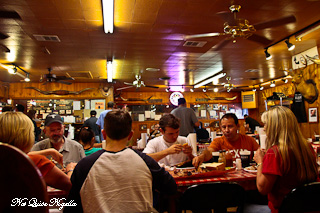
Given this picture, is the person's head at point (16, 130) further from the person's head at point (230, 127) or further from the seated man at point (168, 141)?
the person's head at point (230, 127)

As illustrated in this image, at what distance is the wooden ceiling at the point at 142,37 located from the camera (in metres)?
4.36

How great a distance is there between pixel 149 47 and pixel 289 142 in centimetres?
509

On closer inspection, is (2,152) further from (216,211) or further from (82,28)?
(82,28)

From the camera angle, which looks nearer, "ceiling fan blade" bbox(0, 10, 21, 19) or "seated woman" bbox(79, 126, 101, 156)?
"seated woman" bbox(79, 126, 101, 156)

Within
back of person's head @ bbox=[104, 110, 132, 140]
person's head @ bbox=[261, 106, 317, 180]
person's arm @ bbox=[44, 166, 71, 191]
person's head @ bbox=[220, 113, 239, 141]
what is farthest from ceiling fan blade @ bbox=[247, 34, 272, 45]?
person's arm @ bbox=[44, 166, 71, 191]

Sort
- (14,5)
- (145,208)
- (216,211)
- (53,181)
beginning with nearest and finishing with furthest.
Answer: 1. (145,208)
2. (53,181)
3. (216,211)
4. (14,5)

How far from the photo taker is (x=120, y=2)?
4.20 meters

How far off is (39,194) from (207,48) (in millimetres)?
6421

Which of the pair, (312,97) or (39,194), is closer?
(39,194)

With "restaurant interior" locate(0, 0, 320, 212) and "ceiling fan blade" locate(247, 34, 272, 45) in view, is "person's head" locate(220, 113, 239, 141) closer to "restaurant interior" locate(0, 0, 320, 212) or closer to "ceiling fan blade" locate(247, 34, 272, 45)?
"restaurant interior" locate(0, 0, 320, 212)

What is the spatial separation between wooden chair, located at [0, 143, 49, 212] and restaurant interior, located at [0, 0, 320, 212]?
159 cm

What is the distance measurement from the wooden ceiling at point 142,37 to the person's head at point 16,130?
3.16 meters

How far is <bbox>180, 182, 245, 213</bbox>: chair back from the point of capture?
184cm

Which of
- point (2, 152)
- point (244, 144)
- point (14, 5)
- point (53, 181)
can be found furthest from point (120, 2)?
point (2, 152)
